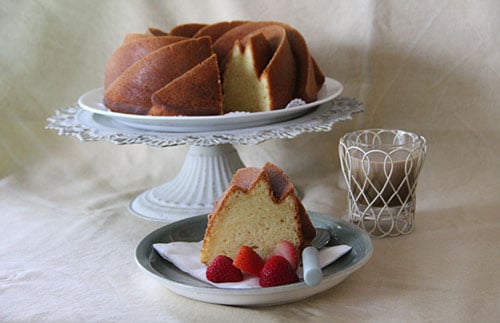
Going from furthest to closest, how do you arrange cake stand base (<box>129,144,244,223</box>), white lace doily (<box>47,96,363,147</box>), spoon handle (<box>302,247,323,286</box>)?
cake stand base (<box>129,144,244,223</box>) → white lace doily (<box>47,96,363,147</box>) → spoon handle (<box>302,247,323,286</box>)

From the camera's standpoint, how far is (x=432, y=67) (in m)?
1.84

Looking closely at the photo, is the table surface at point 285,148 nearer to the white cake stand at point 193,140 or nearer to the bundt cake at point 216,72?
the white cake stand at point 193,140

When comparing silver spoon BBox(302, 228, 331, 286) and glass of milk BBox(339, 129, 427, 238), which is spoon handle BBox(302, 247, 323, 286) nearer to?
silver spoon BBox(302, 228, 331, 286)

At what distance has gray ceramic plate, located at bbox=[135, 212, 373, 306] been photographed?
1.12 m

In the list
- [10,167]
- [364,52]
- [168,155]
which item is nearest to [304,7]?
[364,52]

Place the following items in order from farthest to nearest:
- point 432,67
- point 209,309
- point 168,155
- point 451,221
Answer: point 168,155 → point 432,67 → point 451,221 → point 209,309

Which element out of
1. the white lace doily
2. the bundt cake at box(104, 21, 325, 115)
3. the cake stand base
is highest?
the bundt cake at box(104, 21, 325, 115)

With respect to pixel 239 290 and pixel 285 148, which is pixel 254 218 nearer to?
pixel 239 290

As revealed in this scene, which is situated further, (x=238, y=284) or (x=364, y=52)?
(x=364, y=52)

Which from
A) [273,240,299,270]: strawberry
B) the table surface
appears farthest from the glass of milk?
→ [273,240,299,270]: strawberry

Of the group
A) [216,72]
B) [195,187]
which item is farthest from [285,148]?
[216,72]

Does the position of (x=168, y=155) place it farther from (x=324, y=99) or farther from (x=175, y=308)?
(x=175, y=308)

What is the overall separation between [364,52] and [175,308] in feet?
2.97

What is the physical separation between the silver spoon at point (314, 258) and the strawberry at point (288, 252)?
15mm
